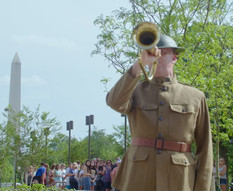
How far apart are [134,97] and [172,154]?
571 mm

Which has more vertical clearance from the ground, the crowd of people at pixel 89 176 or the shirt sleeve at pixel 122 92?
the shirt sleeve at pixel 122 92

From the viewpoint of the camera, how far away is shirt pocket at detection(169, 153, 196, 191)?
368 centimetres

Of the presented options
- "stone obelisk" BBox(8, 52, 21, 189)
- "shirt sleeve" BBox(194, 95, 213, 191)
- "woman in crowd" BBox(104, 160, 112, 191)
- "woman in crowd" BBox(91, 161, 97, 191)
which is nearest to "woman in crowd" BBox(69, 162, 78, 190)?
"woman in crowd" BBox(91, 161, 97, 191)

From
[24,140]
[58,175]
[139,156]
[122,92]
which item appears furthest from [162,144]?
[24,140]

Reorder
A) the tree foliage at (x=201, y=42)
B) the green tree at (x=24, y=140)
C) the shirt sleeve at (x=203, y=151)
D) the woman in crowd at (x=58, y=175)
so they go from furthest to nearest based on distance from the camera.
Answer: the green tree at (x=24, y=140) → the woman in crowd at (x=58, y=175) → the tree foliage at (x=201, y=42) → the shirt sleeve at (x=203, y=151)

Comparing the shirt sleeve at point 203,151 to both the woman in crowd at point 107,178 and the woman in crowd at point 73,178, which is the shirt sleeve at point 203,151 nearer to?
the woman in crowd at point 107,178

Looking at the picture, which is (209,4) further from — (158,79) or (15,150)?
(15,150)

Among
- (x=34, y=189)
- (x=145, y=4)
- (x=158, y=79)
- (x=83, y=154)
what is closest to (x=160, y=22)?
(x=145, y=4)

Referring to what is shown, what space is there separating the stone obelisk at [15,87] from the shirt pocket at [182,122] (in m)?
34.1

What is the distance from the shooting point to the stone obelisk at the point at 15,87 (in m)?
37.2

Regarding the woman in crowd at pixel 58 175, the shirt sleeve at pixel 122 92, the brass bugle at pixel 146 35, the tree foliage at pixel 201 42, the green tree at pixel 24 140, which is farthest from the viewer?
the green tree at pixel 24 140

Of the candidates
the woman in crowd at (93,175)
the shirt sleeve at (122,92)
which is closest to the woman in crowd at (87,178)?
the woman in crowd at (93,175)

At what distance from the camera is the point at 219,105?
14055mm

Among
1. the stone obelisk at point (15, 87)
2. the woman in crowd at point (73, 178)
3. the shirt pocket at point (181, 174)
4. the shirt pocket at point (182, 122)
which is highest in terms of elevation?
the stone obelisk at point (15, 87)
